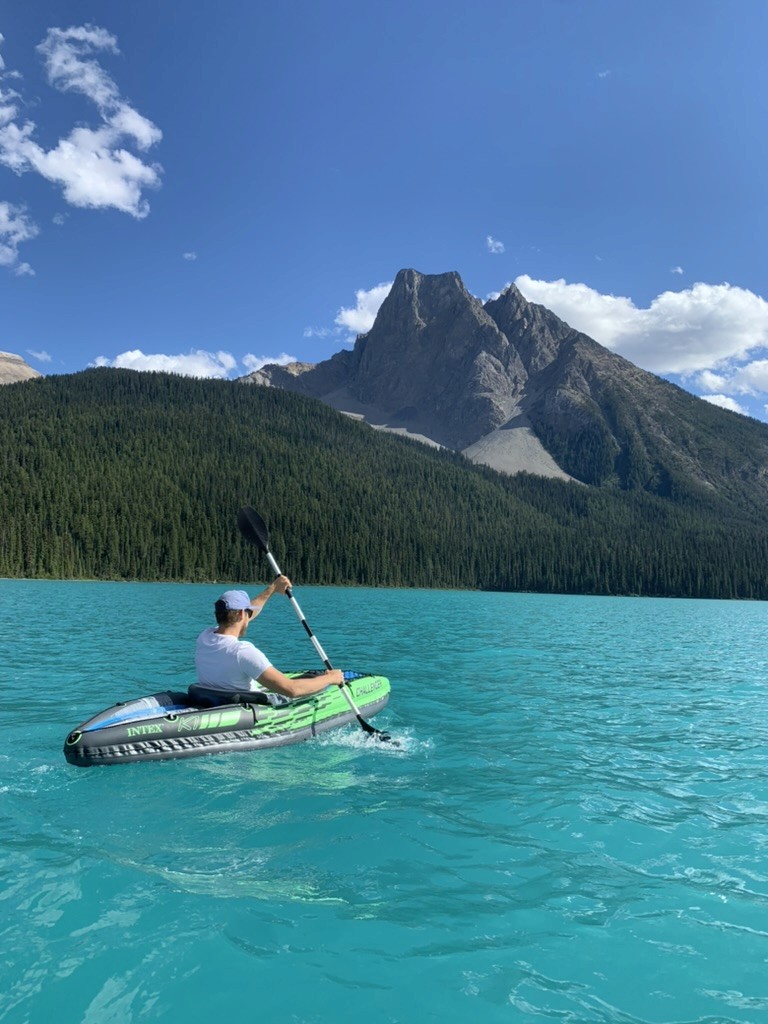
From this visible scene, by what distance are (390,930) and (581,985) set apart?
1.82m

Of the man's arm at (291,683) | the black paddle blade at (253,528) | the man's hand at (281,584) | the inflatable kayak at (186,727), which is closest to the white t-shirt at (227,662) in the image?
the man's arm at (291,683)

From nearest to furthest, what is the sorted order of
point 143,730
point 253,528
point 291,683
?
point 143,730 < point 291,683 < point 253,528

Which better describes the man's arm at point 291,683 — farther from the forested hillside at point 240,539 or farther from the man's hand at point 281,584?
the forested hillside at point 240,539

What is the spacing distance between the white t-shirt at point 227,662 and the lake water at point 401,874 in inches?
57.4

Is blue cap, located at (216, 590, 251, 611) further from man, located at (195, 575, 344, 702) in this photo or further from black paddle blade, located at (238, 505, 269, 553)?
black paddle blade, located at (238, 505, 269, 553)

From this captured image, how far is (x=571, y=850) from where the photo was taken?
8.91 m

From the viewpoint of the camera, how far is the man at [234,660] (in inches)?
494

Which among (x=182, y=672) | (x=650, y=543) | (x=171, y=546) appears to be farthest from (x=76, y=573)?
(x=650, y=543)

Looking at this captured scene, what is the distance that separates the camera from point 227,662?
12.9 meters

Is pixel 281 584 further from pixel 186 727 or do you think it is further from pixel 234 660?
pixel 186 727

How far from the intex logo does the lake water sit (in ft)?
1.90

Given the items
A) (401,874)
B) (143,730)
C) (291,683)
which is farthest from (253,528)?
(401,874)

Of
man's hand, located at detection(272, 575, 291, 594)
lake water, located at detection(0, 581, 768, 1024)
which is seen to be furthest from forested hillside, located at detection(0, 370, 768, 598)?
lake water, located at detection(0, 581, 768, 1024)

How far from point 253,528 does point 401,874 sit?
12.6 meters
